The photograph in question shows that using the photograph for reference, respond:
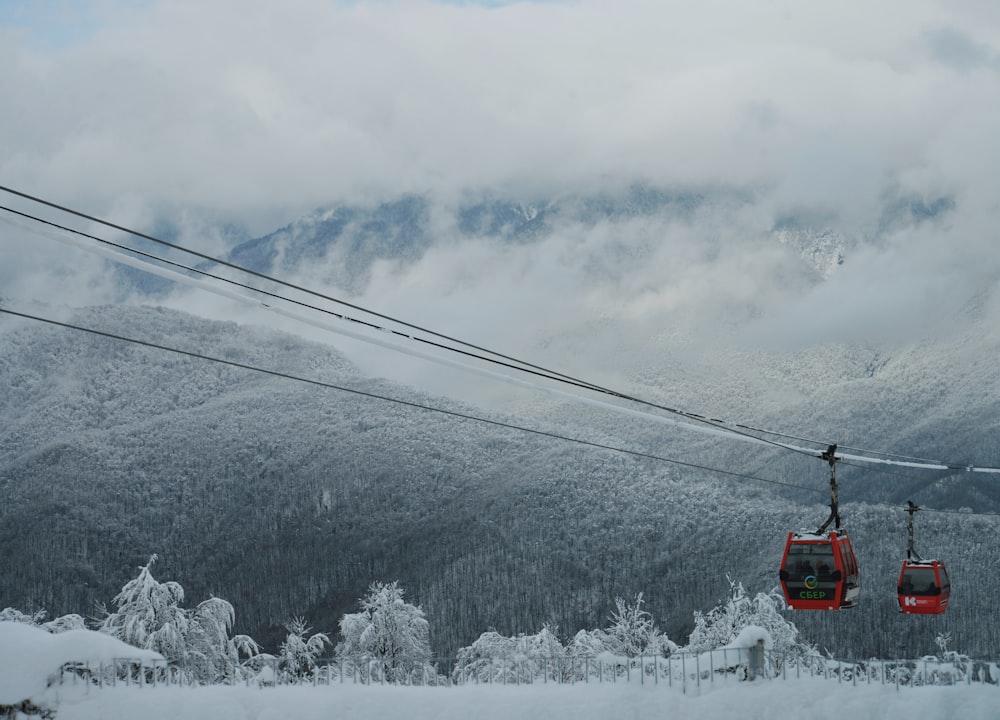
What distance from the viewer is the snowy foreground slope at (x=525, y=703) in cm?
1750

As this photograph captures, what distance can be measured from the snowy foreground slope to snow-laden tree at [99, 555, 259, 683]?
104ft

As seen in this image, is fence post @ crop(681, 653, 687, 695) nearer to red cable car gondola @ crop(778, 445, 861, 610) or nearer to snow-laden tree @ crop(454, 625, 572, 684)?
red cable car gondola @ crop(778, 445, 861, 610)

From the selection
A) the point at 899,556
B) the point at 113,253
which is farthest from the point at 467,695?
the point at 899,556

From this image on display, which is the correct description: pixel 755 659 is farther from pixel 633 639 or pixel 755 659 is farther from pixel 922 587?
pixel 633 639

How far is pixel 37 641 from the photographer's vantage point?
18000mm

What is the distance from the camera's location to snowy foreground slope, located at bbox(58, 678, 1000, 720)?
17500 millimetres

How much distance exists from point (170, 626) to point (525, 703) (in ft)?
121

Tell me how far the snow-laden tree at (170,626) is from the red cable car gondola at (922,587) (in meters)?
28.7

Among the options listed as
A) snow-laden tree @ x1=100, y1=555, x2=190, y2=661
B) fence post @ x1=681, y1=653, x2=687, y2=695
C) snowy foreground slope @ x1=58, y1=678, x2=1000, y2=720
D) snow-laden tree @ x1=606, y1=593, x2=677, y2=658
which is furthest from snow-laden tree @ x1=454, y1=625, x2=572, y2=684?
snowy foreground slope @ x1=58, y1=678, x2=1000, y2=720

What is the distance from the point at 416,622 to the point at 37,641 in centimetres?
4810

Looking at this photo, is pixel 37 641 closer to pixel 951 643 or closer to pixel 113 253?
pixel 113 253

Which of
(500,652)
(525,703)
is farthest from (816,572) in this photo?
(500,652)

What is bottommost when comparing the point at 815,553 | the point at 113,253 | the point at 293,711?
the point at 293,711

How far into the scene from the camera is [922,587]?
34094 millimetres
